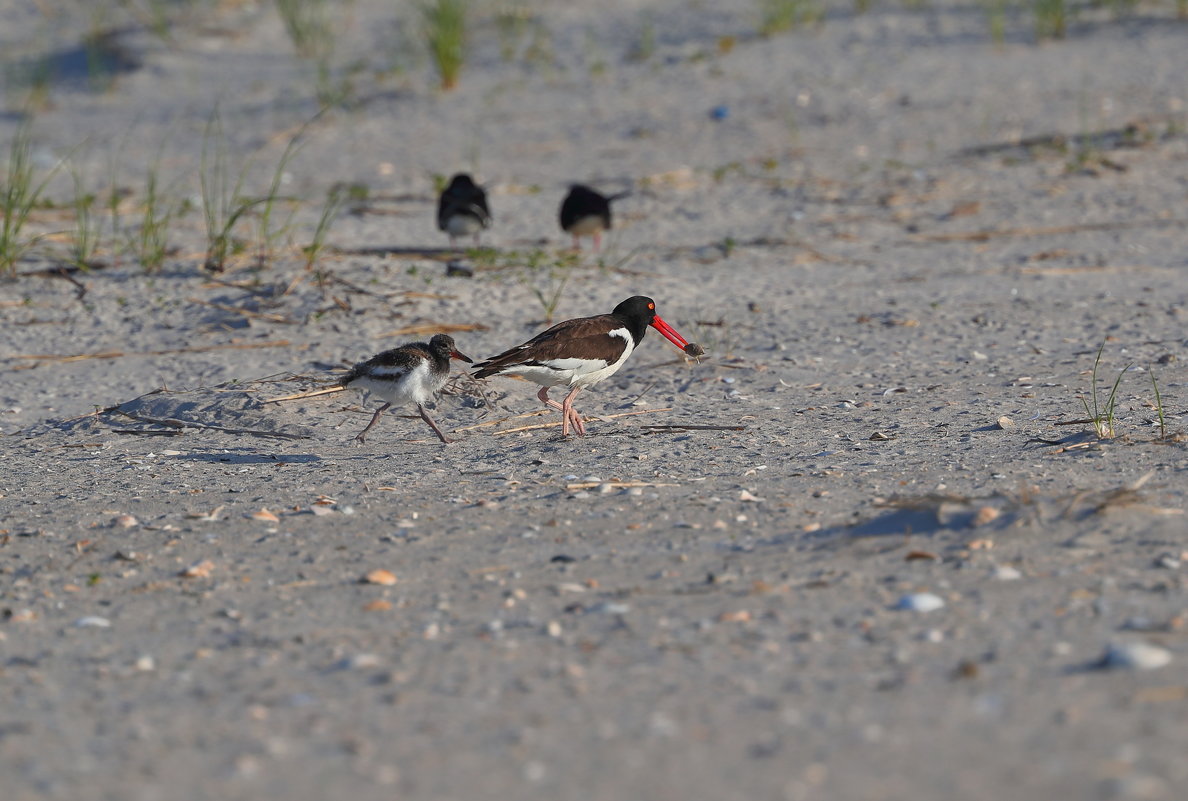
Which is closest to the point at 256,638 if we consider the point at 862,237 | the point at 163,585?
the point at 163,585

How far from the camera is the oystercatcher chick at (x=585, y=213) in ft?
29.5

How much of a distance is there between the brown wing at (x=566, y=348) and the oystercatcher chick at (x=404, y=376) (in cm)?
18

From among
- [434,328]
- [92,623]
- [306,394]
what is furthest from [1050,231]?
[92,623]

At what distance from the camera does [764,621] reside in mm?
3383

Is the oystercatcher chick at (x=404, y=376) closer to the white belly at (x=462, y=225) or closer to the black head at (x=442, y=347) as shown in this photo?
the black head at (x=442, y=347)

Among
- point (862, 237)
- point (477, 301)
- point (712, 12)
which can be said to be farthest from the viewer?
point (712, 12)

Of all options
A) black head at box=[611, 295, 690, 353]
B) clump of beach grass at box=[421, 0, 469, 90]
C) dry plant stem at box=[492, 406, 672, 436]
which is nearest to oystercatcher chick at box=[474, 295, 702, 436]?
dry plant stem at box=[492, 406, 672, 436]

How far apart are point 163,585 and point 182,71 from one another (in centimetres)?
1238

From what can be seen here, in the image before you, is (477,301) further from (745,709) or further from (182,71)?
(182,71)

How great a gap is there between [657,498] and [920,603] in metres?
1.24

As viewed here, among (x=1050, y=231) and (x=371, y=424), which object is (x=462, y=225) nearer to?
(x=371, y=424)

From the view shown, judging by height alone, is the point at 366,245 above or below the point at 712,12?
below

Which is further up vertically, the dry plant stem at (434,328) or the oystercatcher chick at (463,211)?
the oystercatcher chick at (463,211)

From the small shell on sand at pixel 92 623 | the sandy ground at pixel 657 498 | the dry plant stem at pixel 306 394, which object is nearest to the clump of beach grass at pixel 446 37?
the sandy ground at pixel 657 498
